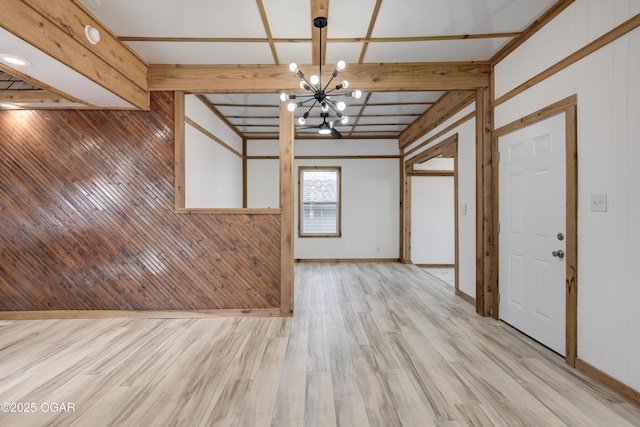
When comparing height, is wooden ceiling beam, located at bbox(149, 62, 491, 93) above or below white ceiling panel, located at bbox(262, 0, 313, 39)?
below

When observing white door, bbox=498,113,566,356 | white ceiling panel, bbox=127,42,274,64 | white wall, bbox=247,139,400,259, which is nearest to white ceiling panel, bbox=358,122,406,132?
white wall, bbox=247,139,400,259

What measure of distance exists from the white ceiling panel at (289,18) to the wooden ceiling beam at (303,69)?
2.30ft

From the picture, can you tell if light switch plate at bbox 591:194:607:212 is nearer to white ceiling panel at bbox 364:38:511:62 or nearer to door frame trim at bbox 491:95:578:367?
door frame trim at bbox 491:95:578:367

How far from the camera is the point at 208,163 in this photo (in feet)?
16.8

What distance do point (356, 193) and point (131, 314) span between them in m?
5.30

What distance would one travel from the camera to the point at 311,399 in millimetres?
2115

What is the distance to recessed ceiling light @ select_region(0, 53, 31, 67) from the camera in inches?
→ 98.1

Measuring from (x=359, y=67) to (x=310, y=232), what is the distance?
4543 millimetres

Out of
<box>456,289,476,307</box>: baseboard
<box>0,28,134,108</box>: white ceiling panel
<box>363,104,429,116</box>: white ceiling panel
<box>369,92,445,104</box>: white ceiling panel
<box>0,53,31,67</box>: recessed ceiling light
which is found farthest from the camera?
A: <box>363,104,429,116</box>: white ceiling panel

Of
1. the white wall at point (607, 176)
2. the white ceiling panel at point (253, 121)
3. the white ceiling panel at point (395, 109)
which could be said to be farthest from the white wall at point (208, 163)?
the white wall at point (607, 176)

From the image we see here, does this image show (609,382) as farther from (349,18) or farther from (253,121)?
(253,121)

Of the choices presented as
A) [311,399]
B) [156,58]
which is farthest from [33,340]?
[156,58]

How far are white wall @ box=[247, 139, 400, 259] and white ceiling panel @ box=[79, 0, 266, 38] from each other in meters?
4.55

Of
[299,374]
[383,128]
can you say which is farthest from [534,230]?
[383,128]
